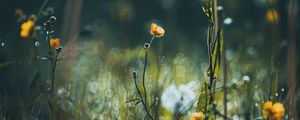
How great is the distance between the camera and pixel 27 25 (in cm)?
164

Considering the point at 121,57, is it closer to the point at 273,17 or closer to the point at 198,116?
the point at 273,17

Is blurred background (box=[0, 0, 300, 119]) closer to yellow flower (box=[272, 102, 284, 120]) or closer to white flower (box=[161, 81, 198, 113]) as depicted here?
white flower (box=[161, 81, 198, 113])

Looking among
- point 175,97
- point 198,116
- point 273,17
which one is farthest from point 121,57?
point 198,116

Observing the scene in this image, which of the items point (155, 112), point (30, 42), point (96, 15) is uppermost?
point (96, 15)

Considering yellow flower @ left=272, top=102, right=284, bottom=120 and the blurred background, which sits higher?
the blurred background

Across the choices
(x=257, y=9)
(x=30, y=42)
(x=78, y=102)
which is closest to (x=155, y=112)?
(x=78, y=102)

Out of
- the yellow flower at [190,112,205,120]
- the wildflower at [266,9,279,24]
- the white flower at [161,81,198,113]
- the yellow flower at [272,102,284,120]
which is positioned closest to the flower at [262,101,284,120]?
the yellow flower at [272,102,284,120]

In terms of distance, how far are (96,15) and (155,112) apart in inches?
110

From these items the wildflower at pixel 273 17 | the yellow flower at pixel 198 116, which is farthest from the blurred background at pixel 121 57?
the yellow flower at pixel 198 116

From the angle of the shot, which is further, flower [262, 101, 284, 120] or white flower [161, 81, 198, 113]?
white flower [161, 81, 198, 113]

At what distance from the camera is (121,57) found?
2.34 m

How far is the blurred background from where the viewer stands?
5.52 ft

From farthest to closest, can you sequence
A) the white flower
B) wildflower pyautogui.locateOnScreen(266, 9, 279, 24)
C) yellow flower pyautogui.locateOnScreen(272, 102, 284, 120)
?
the white flower < wildflower pyautogui.locateOnScreen(266, 9, 279, 24) < yellow flower pyautogui.locateOnScreen(272, 102, 284, 120)

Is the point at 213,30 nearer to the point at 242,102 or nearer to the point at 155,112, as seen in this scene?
the point at 155,112
